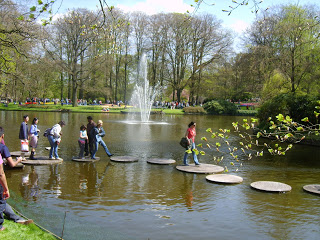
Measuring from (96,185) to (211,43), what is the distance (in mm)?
50825

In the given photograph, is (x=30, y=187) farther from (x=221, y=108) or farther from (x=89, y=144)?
(x=221, y=108)

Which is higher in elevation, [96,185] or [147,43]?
[147,43]

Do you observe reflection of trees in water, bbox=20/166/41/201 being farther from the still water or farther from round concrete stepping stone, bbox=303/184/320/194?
round concrete stepping stone, bbox=303/184/320/194

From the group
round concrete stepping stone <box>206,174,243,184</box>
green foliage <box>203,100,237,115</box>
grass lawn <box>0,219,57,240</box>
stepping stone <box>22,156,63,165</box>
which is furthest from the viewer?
green foliage <box>203,100,237,115</box>

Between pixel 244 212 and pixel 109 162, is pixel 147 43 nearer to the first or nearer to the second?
pixel 109 162

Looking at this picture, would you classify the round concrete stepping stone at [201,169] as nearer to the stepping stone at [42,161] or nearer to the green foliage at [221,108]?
the stepping stone at [42,161]

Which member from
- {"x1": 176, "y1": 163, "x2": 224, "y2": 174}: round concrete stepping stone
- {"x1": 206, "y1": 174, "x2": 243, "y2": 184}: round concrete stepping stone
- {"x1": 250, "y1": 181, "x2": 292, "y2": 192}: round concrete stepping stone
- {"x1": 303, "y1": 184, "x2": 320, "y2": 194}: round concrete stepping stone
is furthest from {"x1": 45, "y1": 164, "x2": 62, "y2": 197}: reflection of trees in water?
{"x1": 303, "y1": 184, "x2": 320, "y2": 194}: round concrete stepping stone

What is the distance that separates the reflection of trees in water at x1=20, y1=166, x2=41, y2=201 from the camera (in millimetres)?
8328

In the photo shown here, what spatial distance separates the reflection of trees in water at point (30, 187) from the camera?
8328 millimetres

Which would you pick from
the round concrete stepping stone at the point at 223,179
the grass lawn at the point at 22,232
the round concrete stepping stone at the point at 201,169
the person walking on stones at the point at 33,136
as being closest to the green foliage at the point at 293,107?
the round concrete stepping stone at the point at 201,169

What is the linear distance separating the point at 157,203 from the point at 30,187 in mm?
3636

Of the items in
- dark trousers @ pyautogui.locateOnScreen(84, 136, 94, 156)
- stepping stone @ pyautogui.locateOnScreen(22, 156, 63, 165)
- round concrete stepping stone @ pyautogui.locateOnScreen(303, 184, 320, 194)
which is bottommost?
round concrete stepping stone @ pyautogui.locateOnScreen(303, 184, 320, 194)

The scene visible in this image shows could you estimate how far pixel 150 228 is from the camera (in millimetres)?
6637

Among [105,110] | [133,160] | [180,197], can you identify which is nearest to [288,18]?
[105,110]
